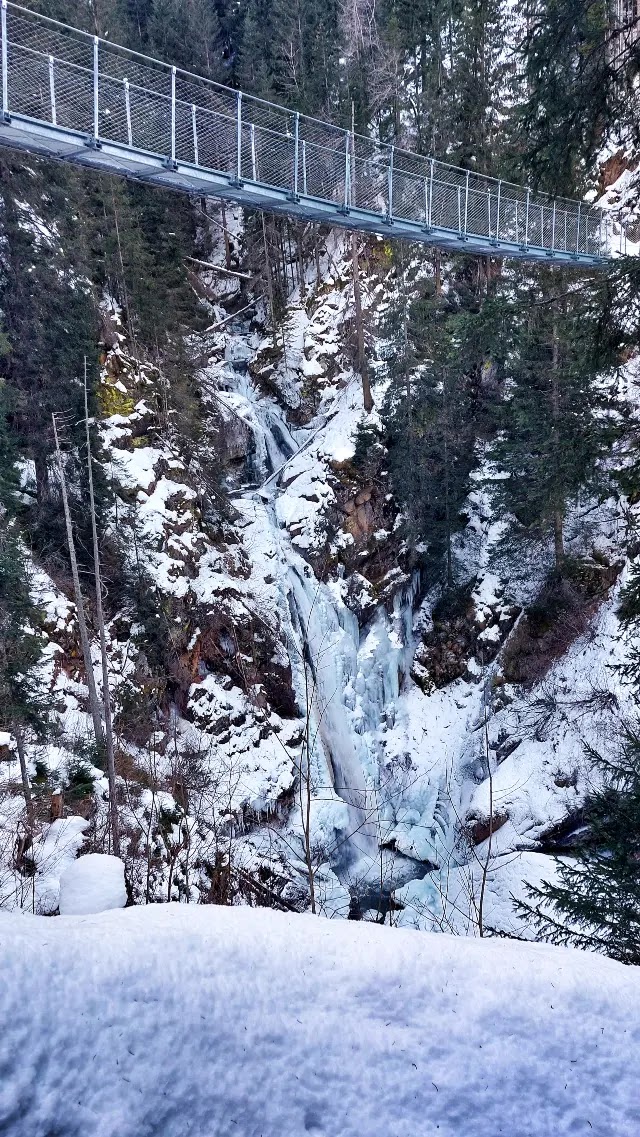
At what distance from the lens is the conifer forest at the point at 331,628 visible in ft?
5.32

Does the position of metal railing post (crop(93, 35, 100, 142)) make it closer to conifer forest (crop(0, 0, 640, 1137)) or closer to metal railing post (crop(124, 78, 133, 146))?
metal railing post (crop(124, 78, 133, 146))

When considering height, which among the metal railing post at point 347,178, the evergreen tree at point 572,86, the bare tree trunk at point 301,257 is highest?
the bare tree trunk at point 301,257

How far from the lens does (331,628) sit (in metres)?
16.6

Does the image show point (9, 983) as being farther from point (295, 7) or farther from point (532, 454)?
point (295, 7)

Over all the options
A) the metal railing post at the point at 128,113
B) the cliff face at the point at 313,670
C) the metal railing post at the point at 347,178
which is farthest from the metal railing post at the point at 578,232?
the metal railing post at the point at 128,113

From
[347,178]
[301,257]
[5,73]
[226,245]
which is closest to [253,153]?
[347,178]

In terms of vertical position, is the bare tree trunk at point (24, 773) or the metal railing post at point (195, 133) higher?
the metal railing post at point (195, 133)

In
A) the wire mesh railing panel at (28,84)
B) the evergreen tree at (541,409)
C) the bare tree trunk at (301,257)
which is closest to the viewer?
the wire mesh railing panel at (28,84)

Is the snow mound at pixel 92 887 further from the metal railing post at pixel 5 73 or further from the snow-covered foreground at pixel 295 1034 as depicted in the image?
the metal railing post at pixel 5 73

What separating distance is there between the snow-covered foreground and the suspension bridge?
9.43 m

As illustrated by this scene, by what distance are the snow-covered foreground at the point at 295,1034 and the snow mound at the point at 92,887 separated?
0.65 metres

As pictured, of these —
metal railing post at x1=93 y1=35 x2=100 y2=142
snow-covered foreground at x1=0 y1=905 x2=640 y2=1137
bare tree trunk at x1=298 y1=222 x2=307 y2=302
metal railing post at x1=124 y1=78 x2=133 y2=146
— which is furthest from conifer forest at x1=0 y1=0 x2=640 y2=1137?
metal railing post at x1=124 y1=78 x2=133 y2=146

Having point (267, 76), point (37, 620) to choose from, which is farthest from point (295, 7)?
point (37, 620)

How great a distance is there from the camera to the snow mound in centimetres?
256
